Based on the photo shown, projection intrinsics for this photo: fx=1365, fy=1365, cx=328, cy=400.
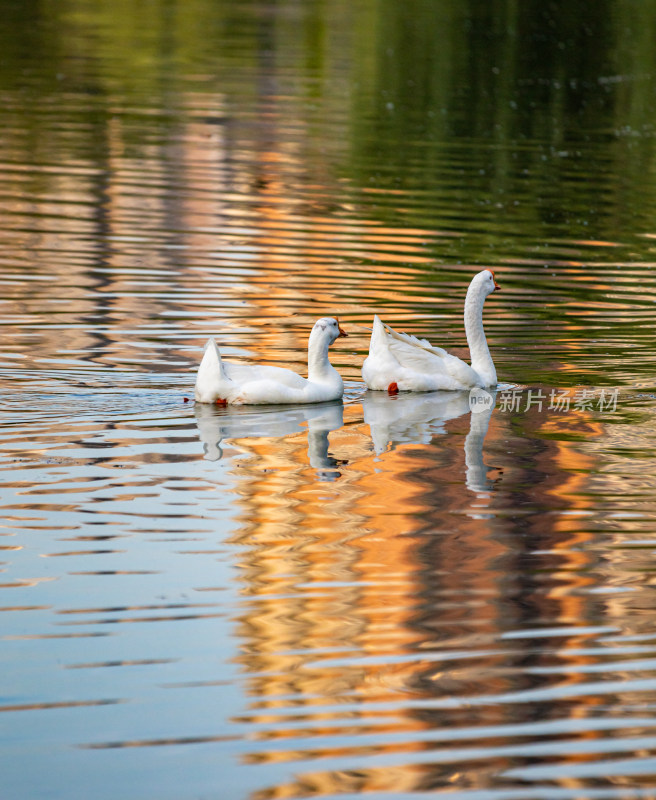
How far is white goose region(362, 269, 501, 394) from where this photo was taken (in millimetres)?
12305

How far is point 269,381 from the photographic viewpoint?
1156 cm

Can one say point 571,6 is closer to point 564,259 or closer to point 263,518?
point 564,259

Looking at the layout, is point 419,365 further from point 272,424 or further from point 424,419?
point 272,424

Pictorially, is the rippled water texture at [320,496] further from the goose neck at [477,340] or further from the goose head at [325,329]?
the goose head at [325,329]

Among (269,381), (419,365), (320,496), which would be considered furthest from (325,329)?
(320,496)

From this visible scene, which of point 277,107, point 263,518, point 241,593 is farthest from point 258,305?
point 277,107

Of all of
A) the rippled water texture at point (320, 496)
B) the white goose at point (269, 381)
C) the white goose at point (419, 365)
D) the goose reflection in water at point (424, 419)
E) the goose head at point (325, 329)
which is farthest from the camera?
the white goose at point (419, 365)

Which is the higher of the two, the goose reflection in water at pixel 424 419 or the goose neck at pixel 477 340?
the goose neck at pixel 477 340

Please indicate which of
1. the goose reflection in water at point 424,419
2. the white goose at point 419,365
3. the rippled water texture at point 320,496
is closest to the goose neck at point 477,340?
the white goose at point 419,365

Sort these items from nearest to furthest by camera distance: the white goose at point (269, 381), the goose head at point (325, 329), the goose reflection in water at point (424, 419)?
the goose reflection in water at point (424, 419)
the white goose at point (269, 381)
the goose head at point (325, 329)

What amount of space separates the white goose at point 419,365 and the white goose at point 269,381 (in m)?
0.42

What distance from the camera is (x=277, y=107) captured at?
3662 centimetres

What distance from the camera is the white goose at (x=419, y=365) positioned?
1230 cm

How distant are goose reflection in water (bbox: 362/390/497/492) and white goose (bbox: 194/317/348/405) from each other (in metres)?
0.47
